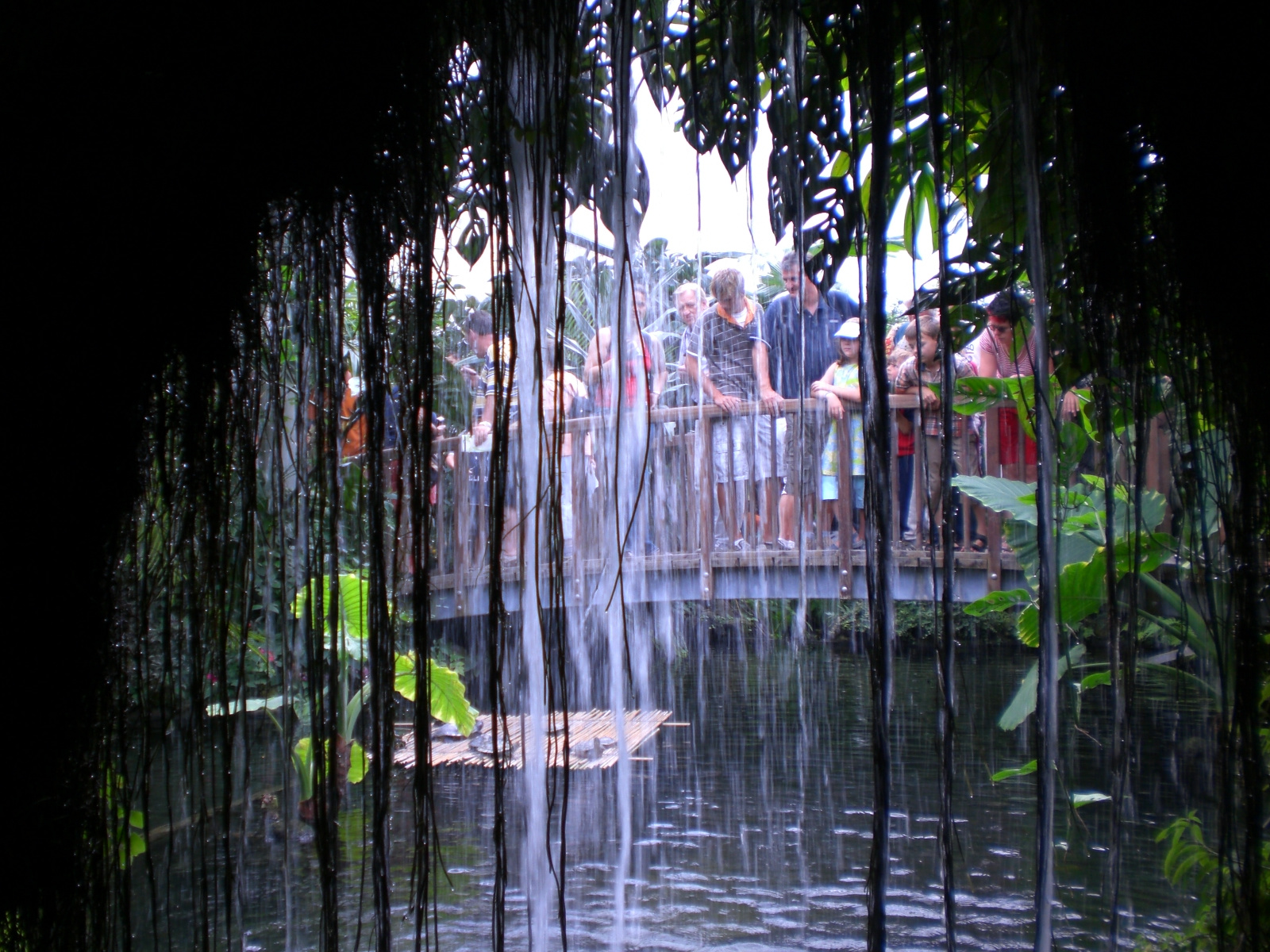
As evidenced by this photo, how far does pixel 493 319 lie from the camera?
5.82 feet

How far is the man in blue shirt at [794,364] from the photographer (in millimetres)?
6141

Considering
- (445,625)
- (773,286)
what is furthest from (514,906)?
(773,286)

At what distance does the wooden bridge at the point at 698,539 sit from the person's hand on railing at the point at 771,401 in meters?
0.04

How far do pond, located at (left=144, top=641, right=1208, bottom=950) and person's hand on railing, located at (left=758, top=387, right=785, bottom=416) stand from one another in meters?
2.33

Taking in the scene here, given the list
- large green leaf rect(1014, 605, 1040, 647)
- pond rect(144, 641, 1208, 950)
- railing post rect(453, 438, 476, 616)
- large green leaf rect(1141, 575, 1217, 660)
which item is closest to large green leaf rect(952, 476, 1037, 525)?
large green leaf rect(1141, 575, 1217, 660)

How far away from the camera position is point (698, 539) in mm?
7000

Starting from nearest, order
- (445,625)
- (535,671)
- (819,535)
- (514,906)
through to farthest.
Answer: (535,671)
(514,906)
(819,535)
(445,625)

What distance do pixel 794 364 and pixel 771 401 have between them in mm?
479

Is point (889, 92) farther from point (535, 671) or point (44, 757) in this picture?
point (535, 671)

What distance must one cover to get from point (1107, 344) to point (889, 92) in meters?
0.61

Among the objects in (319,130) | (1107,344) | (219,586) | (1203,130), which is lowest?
(219,586)

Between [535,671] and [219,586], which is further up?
[219,586]

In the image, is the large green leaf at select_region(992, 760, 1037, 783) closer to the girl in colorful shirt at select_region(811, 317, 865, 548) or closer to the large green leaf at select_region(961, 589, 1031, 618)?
the large green leaf at select_region(961, 589, 1031, 618)

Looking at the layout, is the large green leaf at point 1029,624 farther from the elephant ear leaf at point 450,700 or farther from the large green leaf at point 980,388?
the elephant ear leaf at point 450,700
